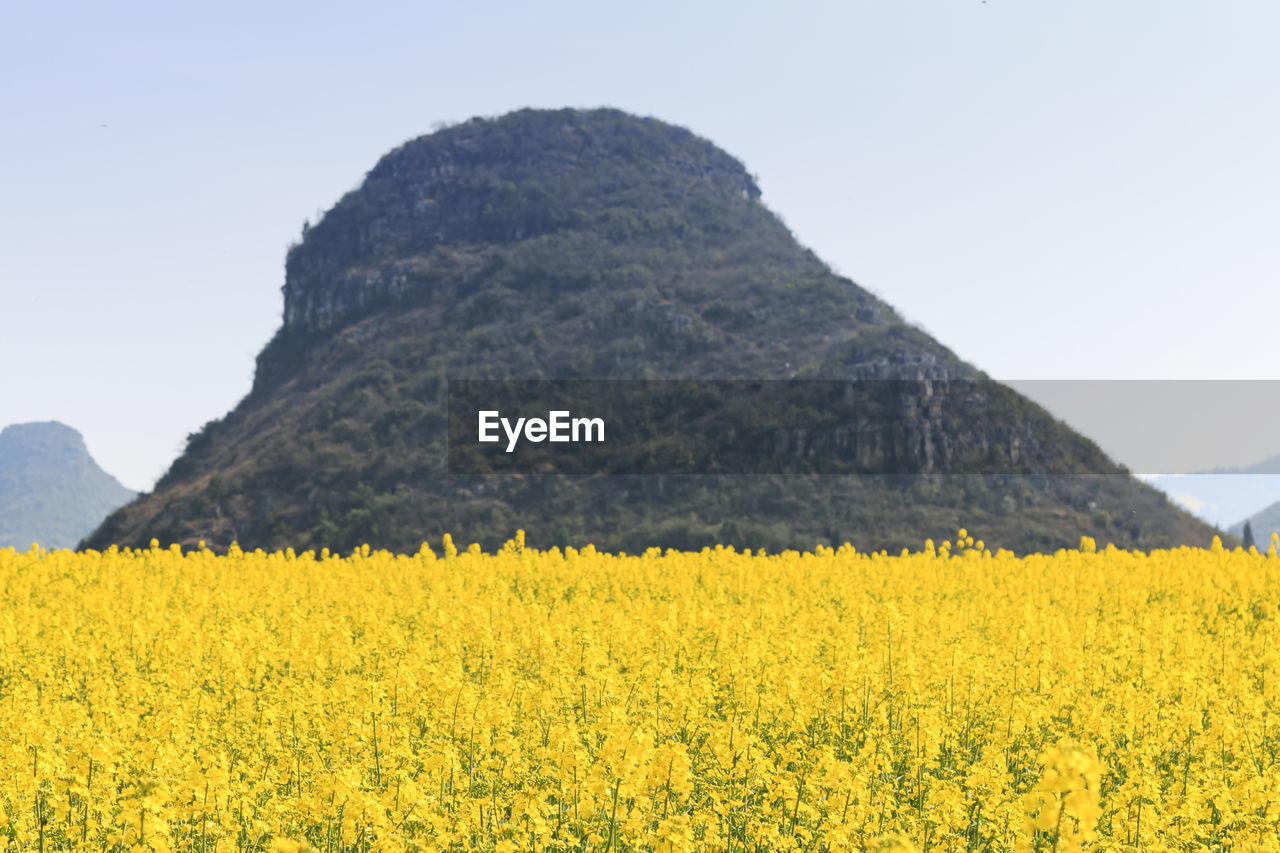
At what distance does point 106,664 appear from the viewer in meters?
14.4

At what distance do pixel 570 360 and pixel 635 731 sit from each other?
265ft

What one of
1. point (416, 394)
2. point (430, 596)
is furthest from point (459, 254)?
point (430, 596)

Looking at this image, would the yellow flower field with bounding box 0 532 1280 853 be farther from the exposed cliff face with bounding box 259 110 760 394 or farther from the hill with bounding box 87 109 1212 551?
the exposed cliff face with bounding box 259 110 760 394

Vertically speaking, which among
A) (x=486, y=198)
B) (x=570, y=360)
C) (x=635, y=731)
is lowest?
(x=635, y=731)

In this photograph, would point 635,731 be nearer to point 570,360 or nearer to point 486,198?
point 570,360

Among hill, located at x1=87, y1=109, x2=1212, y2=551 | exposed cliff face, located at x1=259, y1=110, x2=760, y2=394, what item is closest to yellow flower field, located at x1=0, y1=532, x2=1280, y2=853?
hill, located at x1=87, y1=109, x2=1212, y2=551

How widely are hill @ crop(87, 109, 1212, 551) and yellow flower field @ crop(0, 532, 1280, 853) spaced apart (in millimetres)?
41273

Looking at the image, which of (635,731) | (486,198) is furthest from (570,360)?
(635,731)

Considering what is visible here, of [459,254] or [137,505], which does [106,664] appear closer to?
[137,505]

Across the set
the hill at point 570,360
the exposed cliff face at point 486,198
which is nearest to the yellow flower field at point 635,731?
the hill at point 570,360

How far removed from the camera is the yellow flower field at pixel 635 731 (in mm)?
7082

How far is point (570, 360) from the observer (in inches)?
3430

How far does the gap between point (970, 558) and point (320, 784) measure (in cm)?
2865

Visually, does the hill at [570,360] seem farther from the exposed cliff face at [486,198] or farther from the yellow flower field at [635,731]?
the yellow flower field at [635,731]
